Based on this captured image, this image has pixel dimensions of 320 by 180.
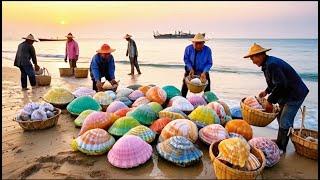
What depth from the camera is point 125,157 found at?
155 inches

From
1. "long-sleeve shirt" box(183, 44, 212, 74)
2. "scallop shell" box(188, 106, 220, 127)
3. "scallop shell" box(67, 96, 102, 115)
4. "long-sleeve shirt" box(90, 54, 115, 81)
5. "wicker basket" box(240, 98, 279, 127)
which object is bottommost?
"scallop shell" box(67, 96, 102, 115)

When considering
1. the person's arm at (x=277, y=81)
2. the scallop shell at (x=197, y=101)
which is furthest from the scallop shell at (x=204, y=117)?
the scallop shell at (x=197, y=101)

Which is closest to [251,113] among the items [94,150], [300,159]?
[300,159]

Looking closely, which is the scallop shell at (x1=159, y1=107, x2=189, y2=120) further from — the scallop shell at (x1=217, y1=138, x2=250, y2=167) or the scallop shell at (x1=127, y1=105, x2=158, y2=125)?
the scallop shell at (x1=217, y1=138, x2=250, y2=167)

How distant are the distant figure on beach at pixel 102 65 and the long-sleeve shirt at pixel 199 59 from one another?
5.89ft

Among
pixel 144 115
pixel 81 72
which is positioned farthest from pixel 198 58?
pixel 81 72

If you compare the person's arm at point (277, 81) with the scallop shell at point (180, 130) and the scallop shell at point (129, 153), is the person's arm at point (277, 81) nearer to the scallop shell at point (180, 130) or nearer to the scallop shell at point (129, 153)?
the scallop shell at point (180, 130)

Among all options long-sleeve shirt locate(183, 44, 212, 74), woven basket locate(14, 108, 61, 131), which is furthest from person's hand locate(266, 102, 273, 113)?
woven basket locate(14, 108, 61, 131)

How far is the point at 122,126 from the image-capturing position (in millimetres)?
4719

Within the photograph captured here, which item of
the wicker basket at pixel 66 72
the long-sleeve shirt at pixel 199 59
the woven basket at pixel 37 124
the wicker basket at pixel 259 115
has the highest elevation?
the long-sleeve shirt at pixel 199 59

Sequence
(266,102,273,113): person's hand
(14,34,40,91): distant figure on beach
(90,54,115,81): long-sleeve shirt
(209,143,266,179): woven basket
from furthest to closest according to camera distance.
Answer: (14,34,40,91): distant figure on beach → (90,54,115,81): long-sleeve shirt → (266,102,273,113): person's hand → (209,143,266,179): woven basket

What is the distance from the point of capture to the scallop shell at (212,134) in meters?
4.42

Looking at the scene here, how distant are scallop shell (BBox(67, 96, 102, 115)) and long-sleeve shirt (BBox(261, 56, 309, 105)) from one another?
3.28 meters

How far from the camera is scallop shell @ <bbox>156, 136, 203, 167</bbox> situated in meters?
3.96
